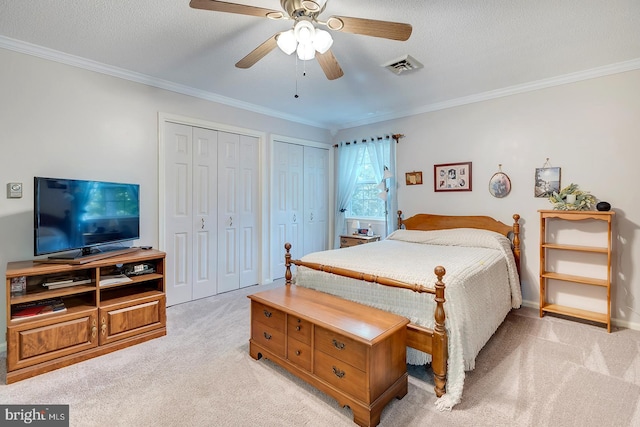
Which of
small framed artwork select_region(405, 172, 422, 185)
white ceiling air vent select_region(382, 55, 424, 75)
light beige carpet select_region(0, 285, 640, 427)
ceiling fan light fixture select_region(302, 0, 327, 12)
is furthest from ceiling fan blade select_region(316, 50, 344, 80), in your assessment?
small framed artwork select_region(405, 172, 422, 185)

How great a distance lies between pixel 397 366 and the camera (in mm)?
1961

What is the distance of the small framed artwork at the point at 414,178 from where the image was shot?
4484 millimetres

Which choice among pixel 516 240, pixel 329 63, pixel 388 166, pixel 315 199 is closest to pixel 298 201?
pixel 315 199

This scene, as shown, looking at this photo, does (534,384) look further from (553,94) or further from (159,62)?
(159,62)

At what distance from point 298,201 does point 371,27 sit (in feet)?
11.3

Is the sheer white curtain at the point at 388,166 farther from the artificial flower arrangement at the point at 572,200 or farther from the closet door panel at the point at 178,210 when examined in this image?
the closet door panel at the point at 178,210

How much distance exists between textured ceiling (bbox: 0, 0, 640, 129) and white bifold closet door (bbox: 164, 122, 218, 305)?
0.64m

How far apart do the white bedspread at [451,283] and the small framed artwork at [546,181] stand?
68 centimetres

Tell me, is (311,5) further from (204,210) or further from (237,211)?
(237,211)

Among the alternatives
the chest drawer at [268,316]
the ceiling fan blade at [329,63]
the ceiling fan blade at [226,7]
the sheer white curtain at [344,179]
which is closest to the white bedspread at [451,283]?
the chest drawer at [268,316]

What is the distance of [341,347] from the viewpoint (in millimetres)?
1883

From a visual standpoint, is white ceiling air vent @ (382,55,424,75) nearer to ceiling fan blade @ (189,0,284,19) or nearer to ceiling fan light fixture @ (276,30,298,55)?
ceiling fan light fixture @ (276,30,298,55)

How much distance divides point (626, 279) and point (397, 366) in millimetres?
2815

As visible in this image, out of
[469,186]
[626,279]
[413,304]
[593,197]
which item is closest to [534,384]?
[413,304]
